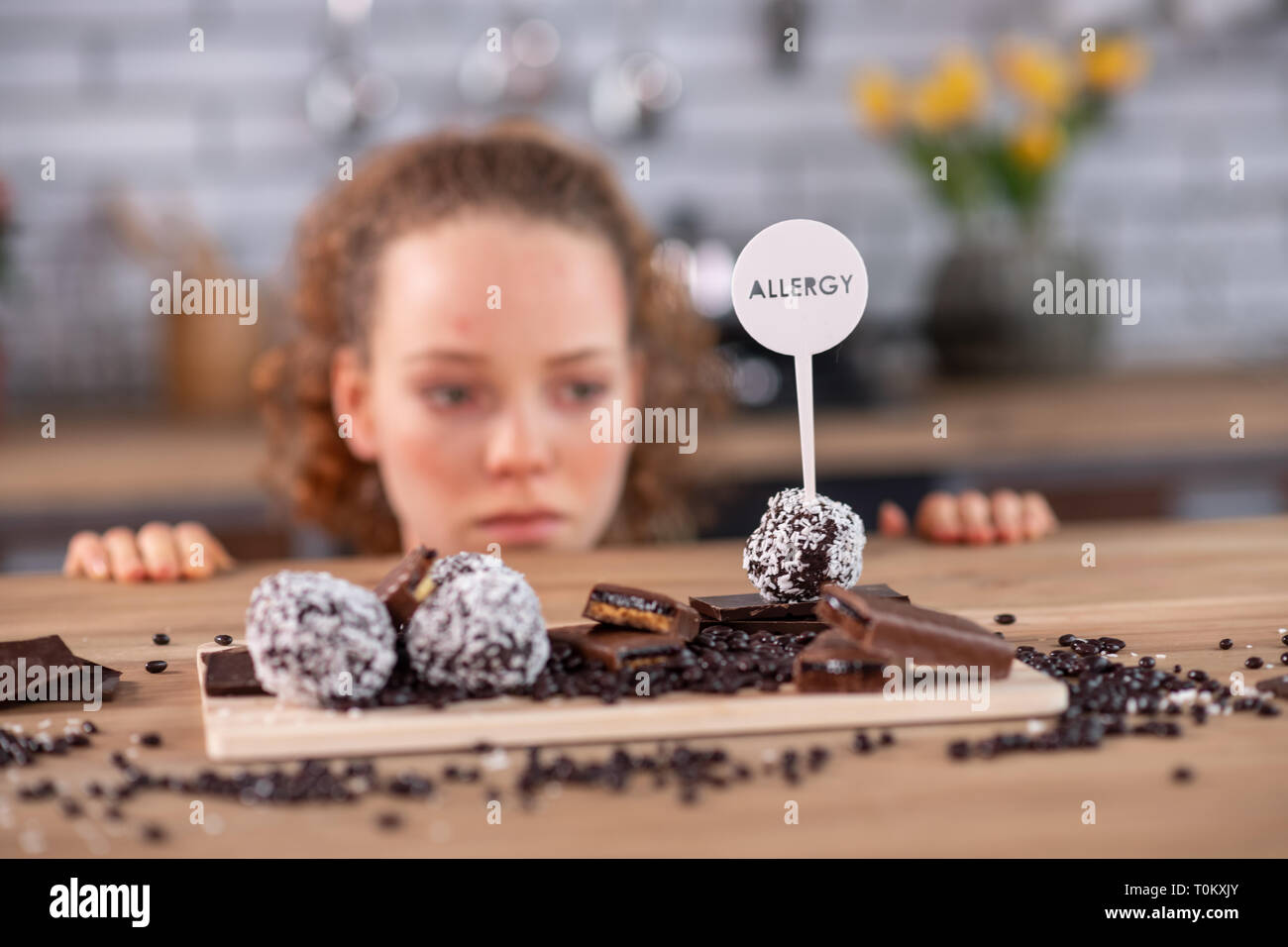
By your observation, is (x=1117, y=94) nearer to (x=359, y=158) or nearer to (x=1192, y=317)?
(x=1192, y=317)

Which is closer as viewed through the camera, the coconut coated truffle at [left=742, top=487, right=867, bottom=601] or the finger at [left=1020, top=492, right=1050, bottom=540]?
the coconut coated truffle at [left=742, top=487, right=867, bottom=601]

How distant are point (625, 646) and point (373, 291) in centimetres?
108

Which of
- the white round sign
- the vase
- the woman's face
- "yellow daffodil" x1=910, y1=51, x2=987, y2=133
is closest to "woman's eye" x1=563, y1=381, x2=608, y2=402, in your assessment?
the woman's face

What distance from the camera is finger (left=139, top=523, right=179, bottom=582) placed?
1534mm

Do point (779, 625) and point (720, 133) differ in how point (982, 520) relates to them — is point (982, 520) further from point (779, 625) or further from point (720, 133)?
point (720, 133)

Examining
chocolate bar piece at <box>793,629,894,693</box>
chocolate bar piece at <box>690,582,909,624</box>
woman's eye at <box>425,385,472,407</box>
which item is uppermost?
woman's eye at <box>425,385,472,407</box>

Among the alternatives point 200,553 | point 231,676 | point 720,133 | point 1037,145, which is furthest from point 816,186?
point 231,676

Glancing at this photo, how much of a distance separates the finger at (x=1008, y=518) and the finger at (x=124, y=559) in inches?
39.0

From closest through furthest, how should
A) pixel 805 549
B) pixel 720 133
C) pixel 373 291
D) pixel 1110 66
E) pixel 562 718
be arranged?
pixel 562 718, pixel 805 549, pixel 373 291, pixel 1110 66, pixel 720 133

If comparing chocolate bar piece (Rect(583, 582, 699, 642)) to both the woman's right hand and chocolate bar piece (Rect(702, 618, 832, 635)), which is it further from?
the woman's right hand

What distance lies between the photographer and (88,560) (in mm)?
1569

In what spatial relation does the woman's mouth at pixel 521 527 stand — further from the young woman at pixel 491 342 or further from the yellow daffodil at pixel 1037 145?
the yellow daffodil at pixel 1037 145
